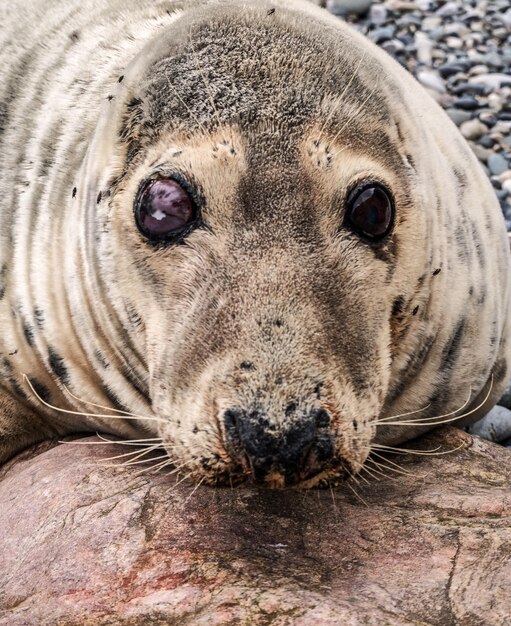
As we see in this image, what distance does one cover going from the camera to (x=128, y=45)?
13.6 ft

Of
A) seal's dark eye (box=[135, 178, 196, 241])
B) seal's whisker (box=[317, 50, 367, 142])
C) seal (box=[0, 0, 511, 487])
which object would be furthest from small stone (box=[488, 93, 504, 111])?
seal's dark eye (box=[135, 178, 196, 241])

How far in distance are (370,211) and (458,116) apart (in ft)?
16.6

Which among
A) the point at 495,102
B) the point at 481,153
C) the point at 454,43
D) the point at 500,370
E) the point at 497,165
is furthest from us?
the point at 454,43

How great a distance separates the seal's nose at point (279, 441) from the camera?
2.68m

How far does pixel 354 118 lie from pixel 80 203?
104cm

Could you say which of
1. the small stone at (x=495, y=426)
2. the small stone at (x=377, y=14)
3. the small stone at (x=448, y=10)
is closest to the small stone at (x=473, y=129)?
the small stone at (x=377, y=14)

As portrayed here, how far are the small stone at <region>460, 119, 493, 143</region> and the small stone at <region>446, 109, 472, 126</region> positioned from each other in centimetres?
7

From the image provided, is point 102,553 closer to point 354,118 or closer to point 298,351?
point 298,351

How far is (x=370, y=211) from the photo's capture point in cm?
323

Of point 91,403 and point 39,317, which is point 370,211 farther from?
point 39,317

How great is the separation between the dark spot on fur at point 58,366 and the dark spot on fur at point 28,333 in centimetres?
10

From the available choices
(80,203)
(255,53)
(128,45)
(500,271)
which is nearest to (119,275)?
(80,203)

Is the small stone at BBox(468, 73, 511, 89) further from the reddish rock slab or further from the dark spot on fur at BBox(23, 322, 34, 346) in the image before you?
the dark spot on fur at BBox(23, 322, 34, 346)

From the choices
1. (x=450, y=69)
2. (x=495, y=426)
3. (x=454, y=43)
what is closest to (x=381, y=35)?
(x=454, y=43)
